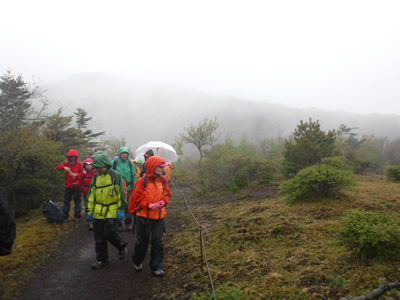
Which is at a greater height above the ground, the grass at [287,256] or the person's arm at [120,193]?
the person's arm at [120,193]

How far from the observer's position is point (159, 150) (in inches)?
431

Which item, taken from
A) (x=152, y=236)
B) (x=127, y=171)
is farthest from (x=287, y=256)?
(x=127, y=171)

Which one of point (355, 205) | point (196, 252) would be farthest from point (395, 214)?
point (196, 252)

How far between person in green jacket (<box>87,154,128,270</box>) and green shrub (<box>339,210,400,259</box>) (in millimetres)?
3869

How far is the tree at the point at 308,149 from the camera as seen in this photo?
44.5 ft

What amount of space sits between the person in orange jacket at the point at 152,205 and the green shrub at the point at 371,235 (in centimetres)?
295

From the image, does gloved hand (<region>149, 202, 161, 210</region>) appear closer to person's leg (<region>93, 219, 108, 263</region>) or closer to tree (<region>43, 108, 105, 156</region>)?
person's leg (<region>93, 219, 108, 263</region>)

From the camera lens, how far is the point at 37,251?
237 inches

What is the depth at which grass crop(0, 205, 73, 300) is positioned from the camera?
4.57m

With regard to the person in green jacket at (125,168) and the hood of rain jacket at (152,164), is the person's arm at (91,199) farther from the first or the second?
the person in green jacket at (125,168)

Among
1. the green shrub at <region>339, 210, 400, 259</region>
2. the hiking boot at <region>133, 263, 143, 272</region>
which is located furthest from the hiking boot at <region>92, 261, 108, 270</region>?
the green shrub at <region>339, 210, 400, 259</region>

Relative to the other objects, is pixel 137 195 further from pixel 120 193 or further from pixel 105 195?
pixel 105 195

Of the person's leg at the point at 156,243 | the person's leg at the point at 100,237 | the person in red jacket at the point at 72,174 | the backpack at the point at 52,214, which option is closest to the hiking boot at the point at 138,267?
the person's leg at the point at 156,243

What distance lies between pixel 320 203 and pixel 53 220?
8.07 meters
